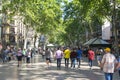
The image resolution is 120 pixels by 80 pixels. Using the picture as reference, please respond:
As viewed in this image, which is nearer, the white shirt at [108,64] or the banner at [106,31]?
the white shirt at [108,64]

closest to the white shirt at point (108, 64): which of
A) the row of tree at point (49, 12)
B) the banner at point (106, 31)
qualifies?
the row of tree at point (49, 12)

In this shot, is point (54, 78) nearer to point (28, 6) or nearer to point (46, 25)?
point (28, 6)

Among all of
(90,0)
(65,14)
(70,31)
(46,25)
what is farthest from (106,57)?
(70,31)

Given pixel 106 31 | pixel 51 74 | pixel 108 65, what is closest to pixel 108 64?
pixel 108 65

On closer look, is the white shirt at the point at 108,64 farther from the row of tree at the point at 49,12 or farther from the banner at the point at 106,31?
the banner at the point at 106,31

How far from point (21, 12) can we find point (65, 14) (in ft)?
63.3

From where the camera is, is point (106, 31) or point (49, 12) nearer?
point (49, 12)

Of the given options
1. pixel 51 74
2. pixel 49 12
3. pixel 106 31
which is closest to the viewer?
pixel 51 74

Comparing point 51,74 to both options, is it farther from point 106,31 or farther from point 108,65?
point 106,31

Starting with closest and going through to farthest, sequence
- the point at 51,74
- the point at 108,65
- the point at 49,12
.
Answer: the point at 108,65, the point at 51,74, the point at 49,12

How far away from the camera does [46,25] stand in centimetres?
7619

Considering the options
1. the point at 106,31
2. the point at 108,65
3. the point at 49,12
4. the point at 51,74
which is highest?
the point at 49,12

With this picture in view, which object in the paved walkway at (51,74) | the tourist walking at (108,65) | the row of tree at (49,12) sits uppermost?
the row of tree at (49,12)

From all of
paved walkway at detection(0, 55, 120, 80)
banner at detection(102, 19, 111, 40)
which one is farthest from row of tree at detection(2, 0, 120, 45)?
paved walkway at detection(0, 55, 120, 80)
